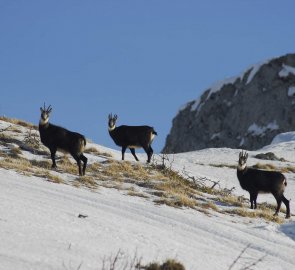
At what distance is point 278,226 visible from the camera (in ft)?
42.9

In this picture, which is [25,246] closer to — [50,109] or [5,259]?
[5,259]

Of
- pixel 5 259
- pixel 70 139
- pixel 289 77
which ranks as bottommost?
pixel 5 259

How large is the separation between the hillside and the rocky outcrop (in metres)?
70.3

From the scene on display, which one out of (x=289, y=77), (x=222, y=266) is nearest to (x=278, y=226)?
(x=222, y=266)

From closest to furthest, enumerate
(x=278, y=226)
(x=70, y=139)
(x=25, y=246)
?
1. (x=25, y=246)
2. (x=278, y=226)
3. (x=70, y=139)

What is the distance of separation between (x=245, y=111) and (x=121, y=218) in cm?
8835

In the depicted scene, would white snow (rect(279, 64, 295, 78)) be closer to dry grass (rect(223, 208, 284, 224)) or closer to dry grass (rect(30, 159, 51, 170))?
dry grass (rect(30, 159, 51, 170))

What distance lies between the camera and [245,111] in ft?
318

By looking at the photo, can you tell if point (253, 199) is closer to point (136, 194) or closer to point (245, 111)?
point (136, 194)

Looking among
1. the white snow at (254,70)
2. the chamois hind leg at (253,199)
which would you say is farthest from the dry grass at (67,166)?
the white snow at (254,70)

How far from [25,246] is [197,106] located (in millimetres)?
98477

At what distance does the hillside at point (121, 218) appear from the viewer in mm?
7320

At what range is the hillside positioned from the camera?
7320 mm

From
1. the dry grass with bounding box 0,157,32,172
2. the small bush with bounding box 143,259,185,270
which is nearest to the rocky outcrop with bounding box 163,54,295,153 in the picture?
the dry grass with bounding box 0,157,32,172
